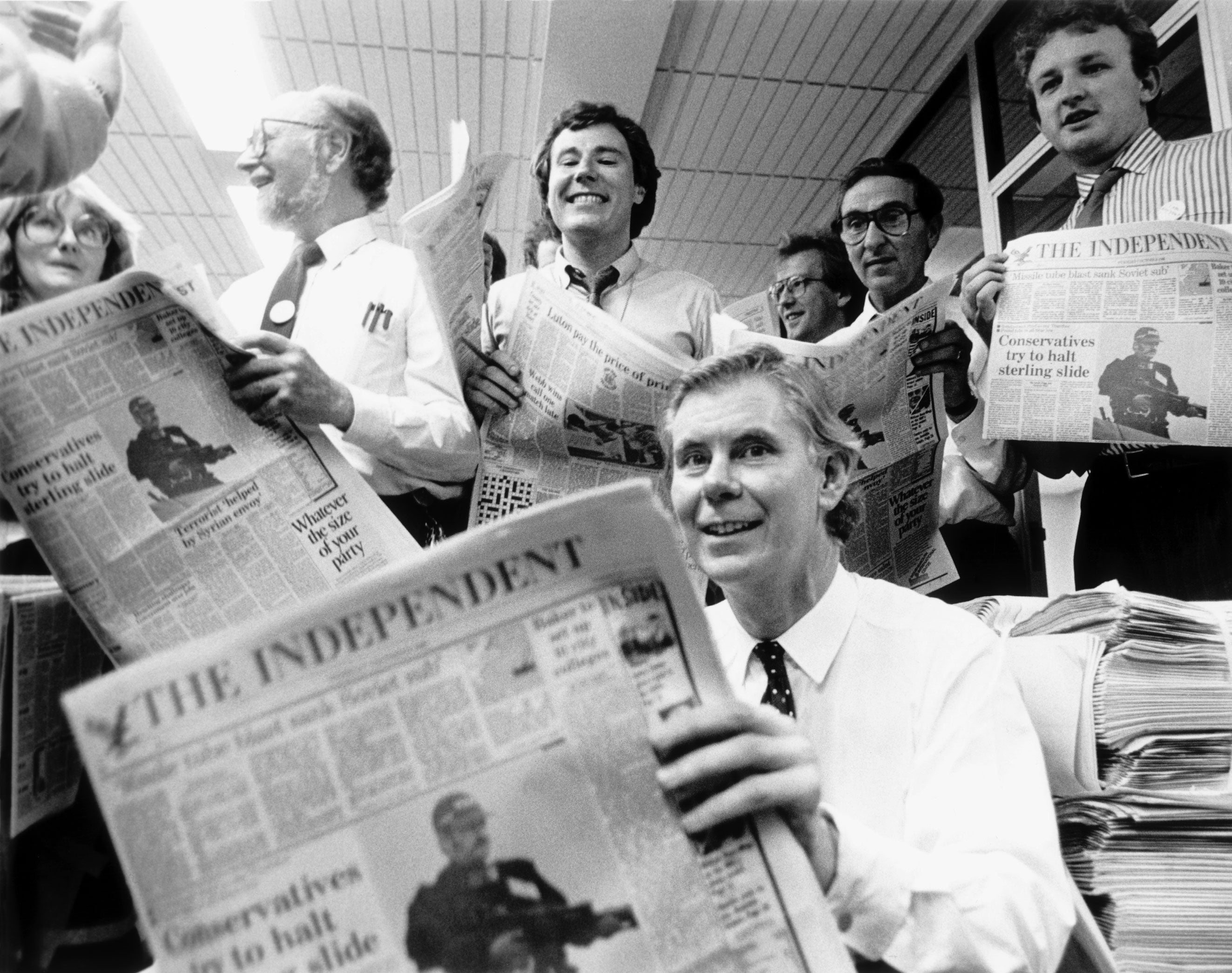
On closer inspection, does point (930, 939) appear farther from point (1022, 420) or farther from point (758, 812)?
point (1022, 420)

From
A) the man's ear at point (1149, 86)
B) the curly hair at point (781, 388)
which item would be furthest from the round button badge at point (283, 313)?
the man's ear at point (1149, 86)

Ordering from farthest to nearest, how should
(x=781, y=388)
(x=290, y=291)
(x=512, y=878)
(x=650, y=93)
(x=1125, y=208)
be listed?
(x=650, y=93) < (x=1125, y=208) < (x=290, y=291) < (x=781, y=388) < (x=512, y=878)

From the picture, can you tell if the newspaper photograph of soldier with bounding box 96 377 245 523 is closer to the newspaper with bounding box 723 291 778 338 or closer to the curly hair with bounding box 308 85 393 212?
the curly hair with bounding box 308 85 393 212

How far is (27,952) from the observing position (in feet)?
1.83

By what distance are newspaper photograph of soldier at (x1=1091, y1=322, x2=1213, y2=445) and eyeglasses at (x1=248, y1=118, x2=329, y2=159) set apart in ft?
3.63

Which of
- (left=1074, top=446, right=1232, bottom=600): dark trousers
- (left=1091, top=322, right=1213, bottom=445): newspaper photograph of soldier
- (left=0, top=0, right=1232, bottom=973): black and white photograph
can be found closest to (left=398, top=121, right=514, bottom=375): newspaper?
(left=0, top=0, right=1232, bottom=973): black and white photograph

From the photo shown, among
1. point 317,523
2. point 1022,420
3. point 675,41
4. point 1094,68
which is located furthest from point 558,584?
point 675,41

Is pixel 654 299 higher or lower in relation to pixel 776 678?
higher

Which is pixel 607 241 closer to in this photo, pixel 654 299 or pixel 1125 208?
pixel 654 299

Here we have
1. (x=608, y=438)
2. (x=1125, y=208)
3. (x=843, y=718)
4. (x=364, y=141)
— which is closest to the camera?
(x=843, y=718)

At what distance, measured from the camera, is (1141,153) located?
1.46 meters

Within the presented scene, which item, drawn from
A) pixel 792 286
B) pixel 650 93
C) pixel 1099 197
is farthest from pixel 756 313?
pixel 650 93

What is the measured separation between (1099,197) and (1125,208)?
53mm

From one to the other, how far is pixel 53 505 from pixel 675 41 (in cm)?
296
